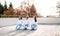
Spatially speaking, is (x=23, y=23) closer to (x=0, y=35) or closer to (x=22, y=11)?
(x=0, y=35)

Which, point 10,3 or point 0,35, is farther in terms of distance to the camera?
point 10,3

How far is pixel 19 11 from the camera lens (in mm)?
13758

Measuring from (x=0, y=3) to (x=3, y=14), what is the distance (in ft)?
3.19

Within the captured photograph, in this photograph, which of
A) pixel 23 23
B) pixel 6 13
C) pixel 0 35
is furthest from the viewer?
pixel 6 13

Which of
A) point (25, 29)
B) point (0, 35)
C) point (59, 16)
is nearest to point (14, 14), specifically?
point (59, 16)

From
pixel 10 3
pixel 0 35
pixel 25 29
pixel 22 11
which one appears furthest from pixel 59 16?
pixel 0 35

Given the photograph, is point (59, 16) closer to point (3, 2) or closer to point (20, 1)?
point (20, 1)

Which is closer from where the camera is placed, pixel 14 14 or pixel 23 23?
pixel 23 23

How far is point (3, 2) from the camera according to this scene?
13.3 m

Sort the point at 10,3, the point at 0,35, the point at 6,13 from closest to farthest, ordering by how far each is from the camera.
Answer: the point at 0,35 → the point at 10,3 → the point at 6,13

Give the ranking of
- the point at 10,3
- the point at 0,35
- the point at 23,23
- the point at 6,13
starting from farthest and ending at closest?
1. the point at 6,13
2. the point at 10,3
3. the point at 23,23
4. the point at 0,35

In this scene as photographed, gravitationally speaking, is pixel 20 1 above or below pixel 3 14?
above

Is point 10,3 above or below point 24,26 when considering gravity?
above

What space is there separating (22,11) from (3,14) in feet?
5.17
